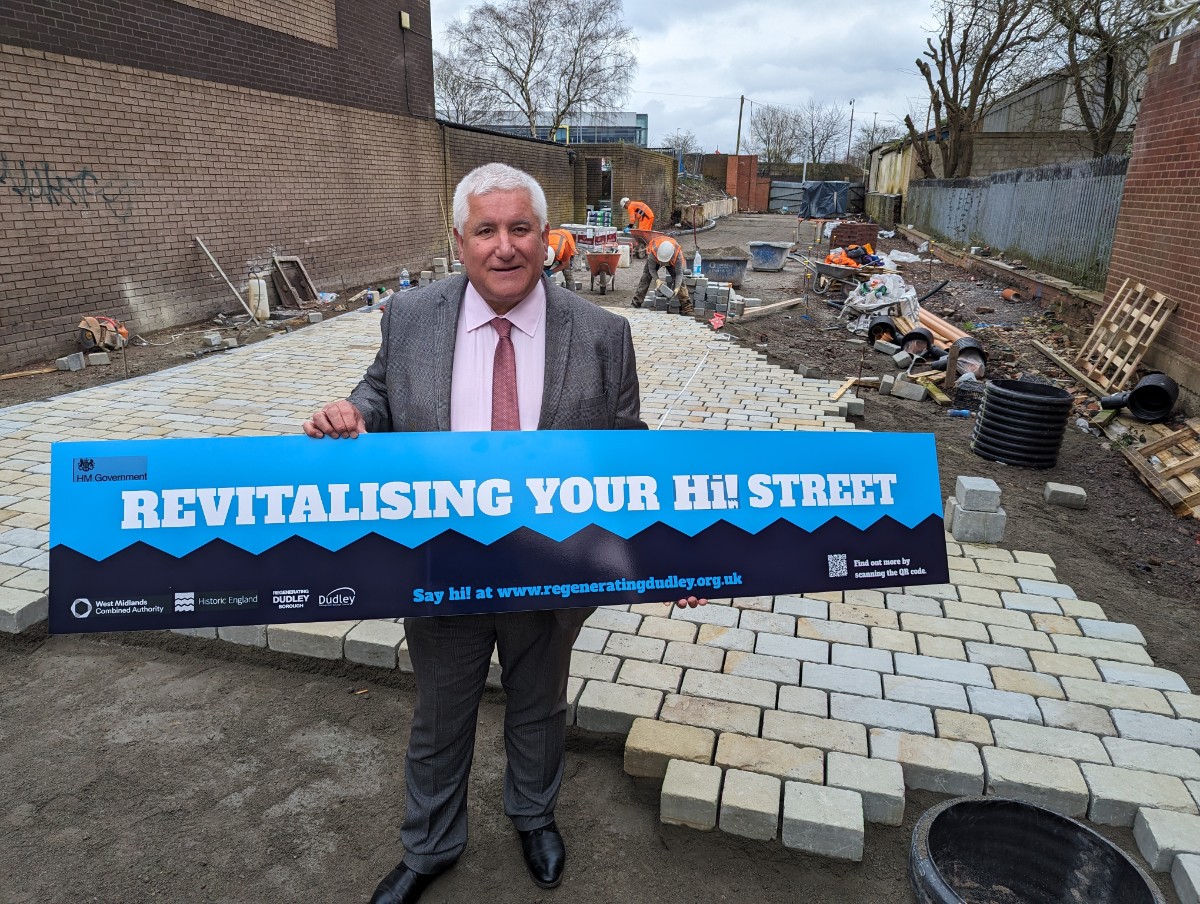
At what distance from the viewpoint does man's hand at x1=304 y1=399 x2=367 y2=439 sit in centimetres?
236

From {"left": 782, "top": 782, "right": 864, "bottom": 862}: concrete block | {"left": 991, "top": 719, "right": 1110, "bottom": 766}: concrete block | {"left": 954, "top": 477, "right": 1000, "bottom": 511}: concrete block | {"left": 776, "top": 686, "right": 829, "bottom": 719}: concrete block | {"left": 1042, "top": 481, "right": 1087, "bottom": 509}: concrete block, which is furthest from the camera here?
{"left": 1042, "top": 481, "right": 1087, "bottom": 509}: concrete block

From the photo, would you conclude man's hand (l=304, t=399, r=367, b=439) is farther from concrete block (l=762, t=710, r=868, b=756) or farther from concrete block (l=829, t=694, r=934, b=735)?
concrete block (l=829, t=694, r=934, b=735)

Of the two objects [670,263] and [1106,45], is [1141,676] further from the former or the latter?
[1106,45]

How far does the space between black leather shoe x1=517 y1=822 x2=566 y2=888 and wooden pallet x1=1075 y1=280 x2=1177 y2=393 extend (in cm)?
928

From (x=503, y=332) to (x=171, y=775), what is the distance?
2.41m

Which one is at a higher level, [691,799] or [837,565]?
[837,565]

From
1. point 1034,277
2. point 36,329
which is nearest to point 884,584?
point 36,329

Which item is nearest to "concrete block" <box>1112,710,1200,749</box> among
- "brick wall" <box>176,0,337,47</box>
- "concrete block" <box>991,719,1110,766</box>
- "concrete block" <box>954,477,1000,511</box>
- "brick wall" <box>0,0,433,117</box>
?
"concrete block" <box>991,719,1110,766</box>

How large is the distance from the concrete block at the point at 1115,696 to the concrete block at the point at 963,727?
56 centimetres

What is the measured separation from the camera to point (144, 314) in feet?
37.5

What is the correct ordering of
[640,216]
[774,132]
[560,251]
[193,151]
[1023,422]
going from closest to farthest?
1. [1023,422]
2. [193,151]
3. [560,251]
4. [640,216]
5. [774,132]

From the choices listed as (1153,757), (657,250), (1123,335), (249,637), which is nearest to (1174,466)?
(1123,335)

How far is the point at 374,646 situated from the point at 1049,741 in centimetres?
315

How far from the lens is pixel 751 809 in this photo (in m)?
2.90
